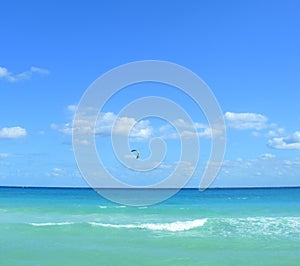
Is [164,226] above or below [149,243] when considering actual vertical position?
above

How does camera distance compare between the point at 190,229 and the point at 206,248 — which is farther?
the point at 190,229

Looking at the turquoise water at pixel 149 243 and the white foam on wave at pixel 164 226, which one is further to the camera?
the white foam on wave at pixel 164 226

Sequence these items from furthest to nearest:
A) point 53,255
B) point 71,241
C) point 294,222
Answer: point 294,222 → point 71,241 → point 53,255

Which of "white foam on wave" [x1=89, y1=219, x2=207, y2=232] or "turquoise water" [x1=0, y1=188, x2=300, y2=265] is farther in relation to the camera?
"white foam on wave" [x1=89, y1=219, x2=207, y2=232]

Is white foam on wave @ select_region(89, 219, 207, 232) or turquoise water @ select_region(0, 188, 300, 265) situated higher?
white foam on wave @ select_region(89, 219, 207, 232)

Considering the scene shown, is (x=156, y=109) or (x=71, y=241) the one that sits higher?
(x=156, y=109)

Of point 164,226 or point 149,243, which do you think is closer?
point 149,243

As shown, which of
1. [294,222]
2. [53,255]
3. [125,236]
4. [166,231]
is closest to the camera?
[53,255]

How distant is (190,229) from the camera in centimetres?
1939

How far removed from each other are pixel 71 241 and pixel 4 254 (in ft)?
9.56

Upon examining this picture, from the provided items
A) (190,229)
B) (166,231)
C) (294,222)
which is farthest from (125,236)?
(294,222)

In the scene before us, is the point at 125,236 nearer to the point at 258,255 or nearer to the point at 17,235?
the point at 17,235

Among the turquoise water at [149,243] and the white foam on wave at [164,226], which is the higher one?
the white foam on wave at [164,226]

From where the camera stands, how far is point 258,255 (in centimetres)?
1354
